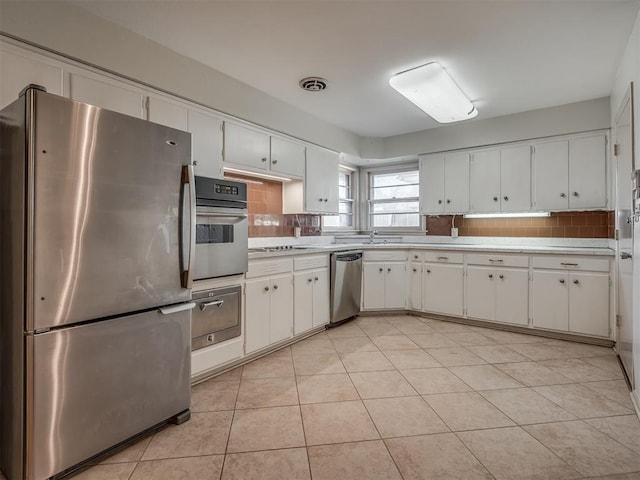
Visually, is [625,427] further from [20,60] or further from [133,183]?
[20,60]

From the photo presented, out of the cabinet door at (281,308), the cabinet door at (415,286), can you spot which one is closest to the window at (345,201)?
the cabinet door at (415,286)

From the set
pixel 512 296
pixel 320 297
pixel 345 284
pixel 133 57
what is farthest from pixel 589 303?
pixel 133 57

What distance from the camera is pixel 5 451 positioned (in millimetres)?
1529

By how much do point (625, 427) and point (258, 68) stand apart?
351 centimetres

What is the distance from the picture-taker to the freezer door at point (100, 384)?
1.43m

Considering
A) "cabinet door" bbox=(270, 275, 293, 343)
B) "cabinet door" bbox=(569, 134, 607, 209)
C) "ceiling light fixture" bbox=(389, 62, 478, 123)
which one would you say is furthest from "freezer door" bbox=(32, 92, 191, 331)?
"cabinet door" bbox=(569, 134, 607, 209)

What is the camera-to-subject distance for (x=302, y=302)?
343 centimetres

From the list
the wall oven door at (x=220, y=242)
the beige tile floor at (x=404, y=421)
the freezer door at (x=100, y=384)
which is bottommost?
the beige tile floor at (x=404, y=421)

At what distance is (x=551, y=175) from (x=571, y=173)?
18 centimetres

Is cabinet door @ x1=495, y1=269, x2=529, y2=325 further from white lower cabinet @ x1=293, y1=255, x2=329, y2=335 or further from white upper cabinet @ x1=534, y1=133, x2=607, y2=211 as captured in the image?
white lower cabinet @ x1=293, y1=255, x2=329, y2=335

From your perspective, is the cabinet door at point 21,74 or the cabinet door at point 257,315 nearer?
the cabinet door at point 21,74

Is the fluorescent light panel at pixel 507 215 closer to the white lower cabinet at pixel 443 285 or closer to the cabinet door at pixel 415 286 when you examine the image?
the white lower cabinet at pixel 443 285

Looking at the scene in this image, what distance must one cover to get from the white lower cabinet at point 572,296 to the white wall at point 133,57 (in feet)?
10.2

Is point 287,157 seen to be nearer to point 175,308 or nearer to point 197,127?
point 197,127
